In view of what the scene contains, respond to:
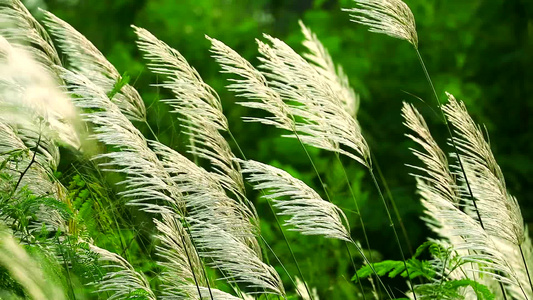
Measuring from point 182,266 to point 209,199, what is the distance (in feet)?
0.72

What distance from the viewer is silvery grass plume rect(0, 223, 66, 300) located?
2.32m

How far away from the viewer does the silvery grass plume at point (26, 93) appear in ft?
8.78

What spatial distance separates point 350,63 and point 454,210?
5.35 metres

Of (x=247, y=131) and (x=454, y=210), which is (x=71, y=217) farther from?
(x=247, y=131)

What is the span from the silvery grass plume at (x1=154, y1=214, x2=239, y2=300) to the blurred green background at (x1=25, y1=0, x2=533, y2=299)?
2164 mm

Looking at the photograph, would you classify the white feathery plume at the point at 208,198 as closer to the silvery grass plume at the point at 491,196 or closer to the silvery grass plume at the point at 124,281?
the silvery grass plume at the point at 124,281

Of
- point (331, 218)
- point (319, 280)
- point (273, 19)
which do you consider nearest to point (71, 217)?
point (331, 218)

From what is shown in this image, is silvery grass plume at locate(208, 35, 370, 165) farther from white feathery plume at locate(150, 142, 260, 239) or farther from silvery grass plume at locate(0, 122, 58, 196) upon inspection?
silvery grass plume at locate(0, 122, 58, 196)

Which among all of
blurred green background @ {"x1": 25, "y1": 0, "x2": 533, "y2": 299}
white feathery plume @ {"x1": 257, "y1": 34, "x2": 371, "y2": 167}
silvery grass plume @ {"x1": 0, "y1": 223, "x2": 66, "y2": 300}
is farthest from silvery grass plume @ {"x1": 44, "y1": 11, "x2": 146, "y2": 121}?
blurred green background @ {"x1": 25, "y1": 0, "x2": 533, "y2": 299}

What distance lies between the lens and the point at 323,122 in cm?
292

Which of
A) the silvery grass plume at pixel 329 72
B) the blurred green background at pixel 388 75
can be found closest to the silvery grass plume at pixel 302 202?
the silvery grass plume at pixel 329 72

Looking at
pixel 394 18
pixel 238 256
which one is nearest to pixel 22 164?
pixel 238 256

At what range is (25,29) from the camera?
2975 mm

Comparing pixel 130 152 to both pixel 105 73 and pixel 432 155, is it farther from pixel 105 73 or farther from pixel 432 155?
pixel 432 155
